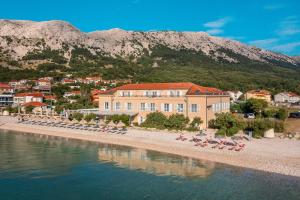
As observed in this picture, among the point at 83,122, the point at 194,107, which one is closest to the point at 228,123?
the point at 194,107

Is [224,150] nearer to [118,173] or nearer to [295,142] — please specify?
[295,142]

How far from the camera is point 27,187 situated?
21875mm

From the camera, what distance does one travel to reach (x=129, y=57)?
156875 mm

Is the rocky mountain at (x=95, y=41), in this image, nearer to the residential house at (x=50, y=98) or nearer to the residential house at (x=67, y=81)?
the residential house at (x=67, y=81)

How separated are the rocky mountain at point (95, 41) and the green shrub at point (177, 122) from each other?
109m

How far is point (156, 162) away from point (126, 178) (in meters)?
5.31

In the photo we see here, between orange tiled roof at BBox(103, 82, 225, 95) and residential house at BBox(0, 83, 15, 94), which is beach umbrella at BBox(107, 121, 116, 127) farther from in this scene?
residential house at BBox(0, 83, 15, 94)

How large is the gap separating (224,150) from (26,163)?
17.6m

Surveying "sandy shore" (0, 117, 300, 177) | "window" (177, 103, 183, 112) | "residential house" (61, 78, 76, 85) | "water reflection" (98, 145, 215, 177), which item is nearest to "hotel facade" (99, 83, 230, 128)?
"window" (177, 103, 183, 112)

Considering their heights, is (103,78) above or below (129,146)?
above

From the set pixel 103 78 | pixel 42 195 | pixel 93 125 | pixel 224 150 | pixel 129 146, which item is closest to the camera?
pixel 42 195

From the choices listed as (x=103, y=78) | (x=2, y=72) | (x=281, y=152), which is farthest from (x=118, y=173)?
(x=2, y=72)

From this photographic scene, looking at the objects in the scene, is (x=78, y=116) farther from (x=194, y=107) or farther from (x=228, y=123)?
(x=228, y=123)

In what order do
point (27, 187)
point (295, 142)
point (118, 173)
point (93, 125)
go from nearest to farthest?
point (27, 187) < point (118, 173) < point (295, 142) < point (93, 125)
